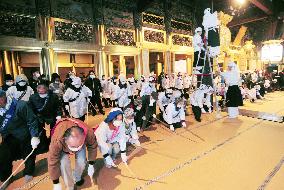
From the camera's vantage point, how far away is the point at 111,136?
387cm

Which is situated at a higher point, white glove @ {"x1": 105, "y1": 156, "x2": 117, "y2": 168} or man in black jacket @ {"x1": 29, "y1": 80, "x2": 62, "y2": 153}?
man in black jacket @ {"x1": 29, "y1": 80, "x2": 62, "y2": 153}

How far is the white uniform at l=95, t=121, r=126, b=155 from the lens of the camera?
3.66 metres

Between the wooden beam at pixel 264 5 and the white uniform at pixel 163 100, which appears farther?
the wooden beam at pixel 264 5

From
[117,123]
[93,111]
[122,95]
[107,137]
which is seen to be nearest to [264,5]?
[122,95]

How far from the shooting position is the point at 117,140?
400 cm

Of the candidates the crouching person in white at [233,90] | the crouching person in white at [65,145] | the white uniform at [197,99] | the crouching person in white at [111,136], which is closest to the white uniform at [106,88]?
the white uniform at [197,99]

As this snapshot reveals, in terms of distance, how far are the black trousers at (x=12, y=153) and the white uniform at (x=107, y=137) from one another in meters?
1.07

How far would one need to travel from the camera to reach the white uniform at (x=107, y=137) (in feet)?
12.0

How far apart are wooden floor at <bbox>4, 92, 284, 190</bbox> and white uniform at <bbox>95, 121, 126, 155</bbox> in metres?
0.37

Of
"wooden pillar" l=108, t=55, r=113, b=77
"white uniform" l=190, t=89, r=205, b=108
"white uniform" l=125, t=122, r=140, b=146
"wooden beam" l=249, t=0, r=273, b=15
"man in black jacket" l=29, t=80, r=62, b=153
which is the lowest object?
"white uniform" l=125, t=122, r=140, b=146

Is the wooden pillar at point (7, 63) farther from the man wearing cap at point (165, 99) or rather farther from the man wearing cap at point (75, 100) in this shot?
the man wearing cap at point (165, 99)

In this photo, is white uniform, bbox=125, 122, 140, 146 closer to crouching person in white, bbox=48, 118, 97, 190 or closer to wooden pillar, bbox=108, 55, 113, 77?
crouching person in white, bbox=48, 118, 97, 190

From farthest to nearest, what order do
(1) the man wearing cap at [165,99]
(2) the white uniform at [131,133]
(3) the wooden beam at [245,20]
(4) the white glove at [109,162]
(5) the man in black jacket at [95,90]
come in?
(3) the wooden beam at [245,20]
(5) the man in black jacket at [95,90]
(1) the man wearing cap at [165,99]
(2) the white uniform at [131,133]
(4) the white glove at [109,162]

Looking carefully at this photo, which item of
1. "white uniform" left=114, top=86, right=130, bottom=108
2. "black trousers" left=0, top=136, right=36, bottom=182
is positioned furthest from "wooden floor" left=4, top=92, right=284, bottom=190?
"white uniform" left=114, top=86, right=130, bottom=108
